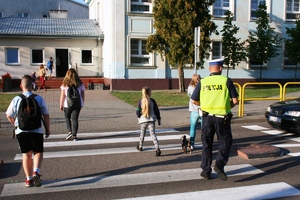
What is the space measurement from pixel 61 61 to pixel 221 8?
1270 centimetres

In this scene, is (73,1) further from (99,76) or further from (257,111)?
(257,111)

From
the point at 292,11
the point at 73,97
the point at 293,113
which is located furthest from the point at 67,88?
the point at 292,11

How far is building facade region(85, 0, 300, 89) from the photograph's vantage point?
918 inches

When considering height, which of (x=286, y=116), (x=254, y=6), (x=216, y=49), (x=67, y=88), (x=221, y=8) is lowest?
(x=286, y=116)

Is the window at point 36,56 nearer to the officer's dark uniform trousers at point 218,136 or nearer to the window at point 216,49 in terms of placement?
the window at point 216,49

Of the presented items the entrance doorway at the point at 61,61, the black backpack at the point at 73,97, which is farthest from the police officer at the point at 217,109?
the entrance doorway at the point at 61,61

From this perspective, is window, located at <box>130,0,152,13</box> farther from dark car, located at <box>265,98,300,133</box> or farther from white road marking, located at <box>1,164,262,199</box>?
white road marking, located at <box>1,164,262,199</box>

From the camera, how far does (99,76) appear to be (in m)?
26.9

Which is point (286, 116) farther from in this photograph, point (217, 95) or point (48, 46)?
point (48, 46)

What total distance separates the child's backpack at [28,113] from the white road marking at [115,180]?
94cm

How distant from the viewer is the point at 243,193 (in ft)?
16.5

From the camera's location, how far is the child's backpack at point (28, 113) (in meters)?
5.14

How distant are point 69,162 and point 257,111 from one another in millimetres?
9247

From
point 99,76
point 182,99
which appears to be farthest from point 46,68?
point 182,99
